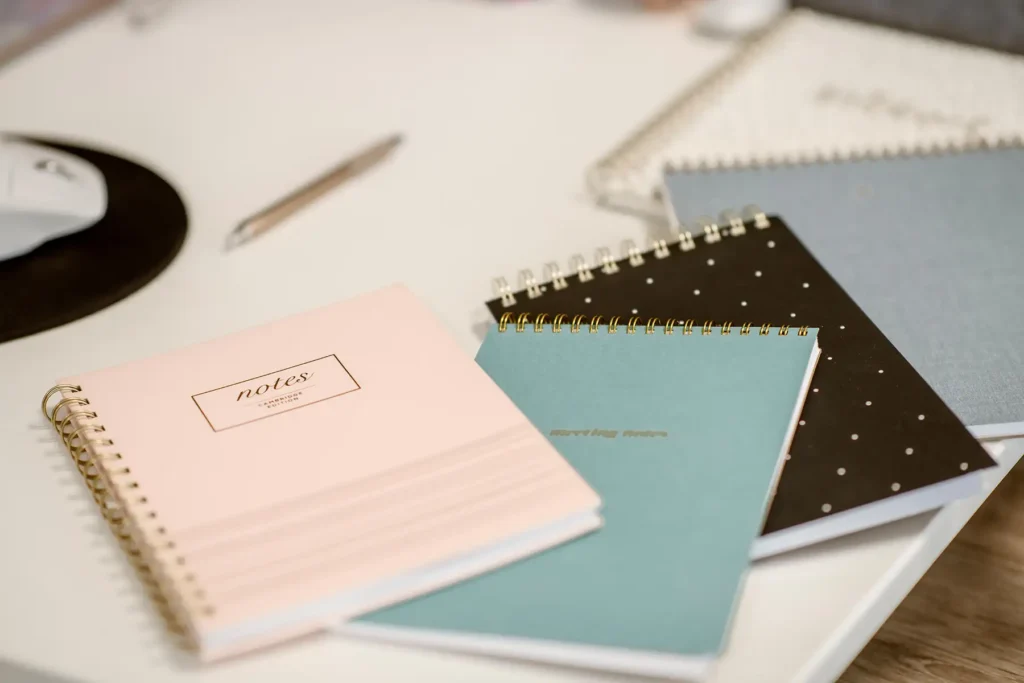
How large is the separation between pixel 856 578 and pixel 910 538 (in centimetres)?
4

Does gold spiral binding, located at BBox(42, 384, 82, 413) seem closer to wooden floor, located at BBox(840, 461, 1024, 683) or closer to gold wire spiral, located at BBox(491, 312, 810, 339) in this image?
gold wire spiral, located at BBox(491, 312, 810, 339)

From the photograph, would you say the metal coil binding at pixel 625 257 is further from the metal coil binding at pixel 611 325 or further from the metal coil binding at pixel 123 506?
the metal coil binding at pixel 123 506

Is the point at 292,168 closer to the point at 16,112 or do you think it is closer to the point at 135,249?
the point at 135,249

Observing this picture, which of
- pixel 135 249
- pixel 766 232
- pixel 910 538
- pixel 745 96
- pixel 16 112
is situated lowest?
pixel 910 538

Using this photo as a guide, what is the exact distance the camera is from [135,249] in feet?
2.43

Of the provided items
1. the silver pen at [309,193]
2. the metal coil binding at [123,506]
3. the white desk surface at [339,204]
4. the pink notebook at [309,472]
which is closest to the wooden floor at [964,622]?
the white desk surface at [339,204]

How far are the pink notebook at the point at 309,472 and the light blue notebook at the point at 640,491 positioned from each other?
2 cm

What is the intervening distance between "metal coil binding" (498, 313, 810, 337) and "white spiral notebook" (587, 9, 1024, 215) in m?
0.18

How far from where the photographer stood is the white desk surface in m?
0.48

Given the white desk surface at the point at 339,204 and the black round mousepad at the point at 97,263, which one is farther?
the black round mousepad at the point at 97,263

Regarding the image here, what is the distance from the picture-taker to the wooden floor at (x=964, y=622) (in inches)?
24.9

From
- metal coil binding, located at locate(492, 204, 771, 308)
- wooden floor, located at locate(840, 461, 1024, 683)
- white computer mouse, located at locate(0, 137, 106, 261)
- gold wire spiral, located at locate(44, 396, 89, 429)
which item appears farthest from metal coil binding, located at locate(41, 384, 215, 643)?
wooden floor, located at locate(840, 461, 1024, 683)

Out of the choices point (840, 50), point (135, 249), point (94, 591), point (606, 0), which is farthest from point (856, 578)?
point (606, 0)

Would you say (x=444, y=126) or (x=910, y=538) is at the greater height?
(x=444, y=126)
